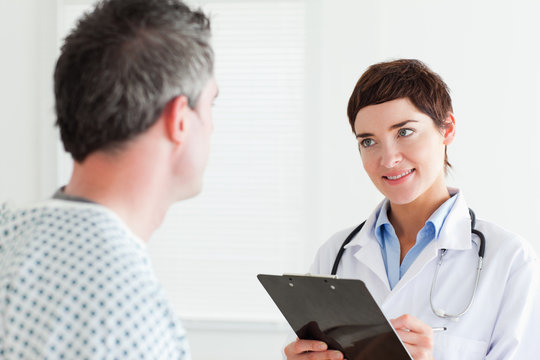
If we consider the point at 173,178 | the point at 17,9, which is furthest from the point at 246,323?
the point at 173,178

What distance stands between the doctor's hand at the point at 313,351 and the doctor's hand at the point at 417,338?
0.50ft

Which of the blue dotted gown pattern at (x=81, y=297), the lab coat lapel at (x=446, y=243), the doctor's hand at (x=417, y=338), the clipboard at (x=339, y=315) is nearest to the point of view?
the blue dotted gown pattern at (x=81, y=297)

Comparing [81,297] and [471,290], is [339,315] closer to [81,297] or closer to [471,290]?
[471,290]

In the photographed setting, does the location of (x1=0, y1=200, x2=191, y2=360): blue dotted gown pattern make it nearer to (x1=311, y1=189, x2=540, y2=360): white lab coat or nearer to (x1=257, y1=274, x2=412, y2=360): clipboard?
(x1=257, y1=274, x2=412, y2=360): clipboard

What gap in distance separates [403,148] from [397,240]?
0.26 metres

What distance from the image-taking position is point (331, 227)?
9.48 ft

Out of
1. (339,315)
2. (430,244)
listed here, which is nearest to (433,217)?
(430,244)

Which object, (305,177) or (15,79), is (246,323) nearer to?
(305,177)

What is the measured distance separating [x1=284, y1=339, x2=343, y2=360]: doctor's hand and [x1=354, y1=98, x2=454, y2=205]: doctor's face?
421mm

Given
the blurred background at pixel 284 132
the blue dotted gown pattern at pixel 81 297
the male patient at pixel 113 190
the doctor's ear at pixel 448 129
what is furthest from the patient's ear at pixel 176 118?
the blurred background at pixel 284 132

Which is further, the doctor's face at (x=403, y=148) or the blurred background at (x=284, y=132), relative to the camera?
the blurred background at (x=284, y=132)

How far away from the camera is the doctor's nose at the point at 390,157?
1.62 m

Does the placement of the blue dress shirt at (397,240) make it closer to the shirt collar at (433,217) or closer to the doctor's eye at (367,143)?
the shirt collar at (433,217)

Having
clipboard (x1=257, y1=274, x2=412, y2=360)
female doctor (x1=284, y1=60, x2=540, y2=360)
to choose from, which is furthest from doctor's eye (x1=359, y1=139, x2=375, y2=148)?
clipboard (x1=257, y1=274, x2=412, y2=360)
